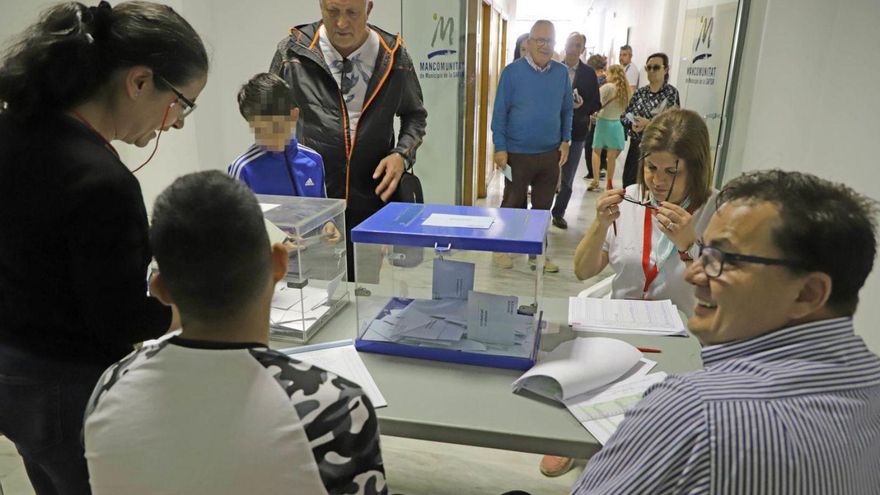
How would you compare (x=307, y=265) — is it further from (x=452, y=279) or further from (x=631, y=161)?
(x=631, y=161)

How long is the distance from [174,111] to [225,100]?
3148 mm

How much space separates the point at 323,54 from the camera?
235 cm

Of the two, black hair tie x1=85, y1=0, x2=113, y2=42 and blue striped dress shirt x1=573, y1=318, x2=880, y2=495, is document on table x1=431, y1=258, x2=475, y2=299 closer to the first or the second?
blue striped dress shirt x1=573, y1=318, x2=880, y2=495

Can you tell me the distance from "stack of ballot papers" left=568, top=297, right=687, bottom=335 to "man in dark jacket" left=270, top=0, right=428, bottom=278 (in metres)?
0.96

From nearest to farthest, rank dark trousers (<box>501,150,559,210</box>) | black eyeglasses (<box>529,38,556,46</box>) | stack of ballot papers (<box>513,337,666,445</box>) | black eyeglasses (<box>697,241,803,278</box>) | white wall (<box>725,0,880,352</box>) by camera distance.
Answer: black eyeglasses (<box>697,241,803,278</box>) < stack of ballot papers (<box>513,337,666,445</box>) < white wall (<box>725,0,880,352</box>) < black eyeglasses (<box>529,38,556,46</box>) < dark trousers (<box>501,150,559,210</box>)

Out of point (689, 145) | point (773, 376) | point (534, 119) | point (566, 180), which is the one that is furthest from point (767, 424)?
point (566, 180)

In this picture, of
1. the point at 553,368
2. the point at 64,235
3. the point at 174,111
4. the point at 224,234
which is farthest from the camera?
the point at 553,368

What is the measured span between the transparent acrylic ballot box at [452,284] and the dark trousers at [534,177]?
9.52 feet

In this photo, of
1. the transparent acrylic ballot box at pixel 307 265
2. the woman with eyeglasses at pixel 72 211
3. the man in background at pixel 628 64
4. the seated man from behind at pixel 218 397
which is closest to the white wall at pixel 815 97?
the transparent acrylic ballot box at pixel 307 265

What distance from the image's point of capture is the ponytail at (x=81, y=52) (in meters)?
1.01

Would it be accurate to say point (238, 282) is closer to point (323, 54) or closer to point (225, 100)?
point (323, 54)

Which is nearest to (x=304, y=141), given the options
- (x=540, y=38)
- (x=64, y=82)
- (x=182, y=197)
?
(x=64, y=82)

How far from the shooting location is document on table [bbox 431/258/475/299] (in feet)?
4.94

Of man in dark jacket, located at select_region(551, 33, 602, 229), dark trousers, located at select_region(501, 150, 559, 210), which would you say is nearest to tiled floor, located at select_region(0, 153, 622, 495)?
dark trousers, located at select_region(501, 150, 559, 210)
